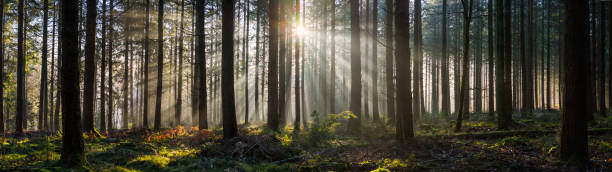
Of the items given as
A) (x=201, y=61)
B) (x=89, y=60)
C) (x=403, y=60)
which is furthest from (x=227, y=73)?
(x=403, y=60)

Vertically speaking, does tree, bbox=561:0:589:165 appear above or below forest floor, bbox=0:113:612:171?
above

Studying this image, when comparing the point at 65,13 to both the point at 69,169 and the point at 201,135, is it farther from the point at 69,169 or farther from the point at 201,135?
the point at 201,135

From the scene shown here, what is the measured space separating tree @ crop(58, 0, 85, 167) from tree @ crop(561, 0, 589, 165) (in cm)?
1012

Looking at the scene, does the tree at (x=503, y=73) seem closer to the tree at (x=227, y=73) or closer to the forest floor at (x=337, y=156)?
the forest floor at (x=337, y=156)

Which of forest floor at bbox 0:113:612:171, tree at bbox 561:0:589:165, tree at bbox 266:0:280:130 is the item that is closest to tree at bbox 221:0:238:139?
forest floor at bbox 0:113:612:171

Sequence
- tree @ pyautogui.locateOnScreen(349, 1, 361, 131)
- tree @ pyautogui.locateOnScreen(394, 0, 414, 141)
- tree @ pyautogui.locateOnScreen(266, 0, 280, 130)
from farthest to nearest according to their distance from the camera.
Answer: tree @ pyautogui.locateOnScreen(349, 1, 361, 131), tree @ pyautogui.locateOnScreen(266, 0, 280, 130), tree @ pyautogui.locateOnScreen(394, 0, 414, 141)

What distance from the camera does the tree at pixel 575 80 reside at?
223 inches

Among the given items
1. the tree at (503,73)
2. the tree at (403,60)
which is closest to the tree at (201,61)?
the tree at (403,60)

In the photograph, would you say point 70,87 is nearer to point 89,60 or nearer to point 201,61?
point 89,60

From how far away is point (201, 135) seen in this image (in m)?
12.1

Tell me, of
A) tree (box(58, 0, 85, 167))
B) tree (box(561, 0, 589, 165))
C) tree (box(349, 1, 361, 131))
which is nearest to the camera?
tree (box(561, 0, 589, 165))

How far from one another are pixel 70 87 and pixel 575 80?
10.3 metres

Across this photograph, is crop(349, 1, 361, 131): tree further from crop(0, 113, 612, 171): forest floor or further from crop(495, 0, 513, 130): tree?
crop(495, 0, 513, 130): tree

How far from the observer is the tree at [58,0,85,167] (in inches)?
231
